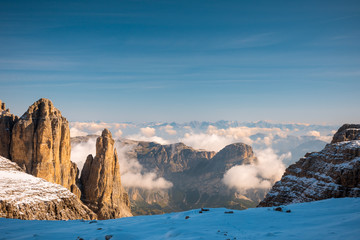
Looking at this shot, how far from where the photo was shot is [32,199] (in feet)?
138

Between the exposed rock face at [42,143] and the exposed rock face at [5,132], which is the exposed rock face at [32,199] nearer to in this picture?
the exposed rock face at [42,143]

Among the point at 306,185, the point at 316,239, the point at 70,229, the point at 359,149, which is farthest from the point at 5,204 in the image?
the point at 359,149

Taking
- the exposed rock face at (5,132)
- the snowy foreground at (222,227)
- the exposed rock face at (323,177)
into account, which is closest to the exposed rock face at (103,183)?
the exposed rock face at (5,132)

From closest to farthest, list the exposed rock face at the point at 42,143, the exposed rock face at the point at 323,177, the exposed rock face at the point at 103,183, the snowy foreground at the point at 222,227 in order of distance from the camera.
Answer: the snowy foreground at the point at 222,227
the exposed rock face at the point at 323,177
the exposed rock face at the point at 42,143
the exposed rock face at the point at 103,183

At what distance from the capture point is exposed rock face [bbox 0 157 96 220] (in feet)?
128

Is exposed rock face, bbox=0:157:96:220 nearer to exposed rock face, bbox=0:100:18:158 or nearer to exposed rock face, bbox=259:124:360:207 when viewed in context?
exposed rock face, bbox=0:100:18:158

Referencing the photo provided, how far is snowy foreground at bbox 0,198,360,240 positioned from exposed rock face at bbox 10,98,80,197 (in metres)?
68.5

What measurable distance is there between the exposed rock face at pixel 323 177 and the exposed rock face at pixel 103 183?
2919 inches

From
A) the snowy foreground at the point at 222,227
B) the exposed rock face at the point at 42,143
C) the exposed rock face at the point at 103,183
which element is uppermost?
the exposed rock face at the point at 42,143

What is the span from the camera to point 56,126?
90.3 metres

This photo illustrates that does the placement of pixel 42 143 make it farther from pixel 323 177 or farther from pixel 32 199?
pixel 323 177

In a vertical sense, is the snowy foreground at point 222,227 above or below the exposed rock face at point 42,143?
below

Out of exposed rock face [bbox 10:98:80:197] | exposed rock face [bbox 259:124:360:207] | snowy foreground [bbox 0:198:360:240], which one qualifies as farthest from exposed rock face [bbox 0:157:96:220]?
exposed rock face [bbox 259:124:360:207]

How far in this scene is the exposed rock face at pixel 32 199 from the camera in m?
39.1
